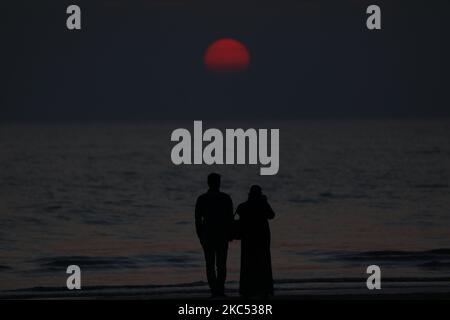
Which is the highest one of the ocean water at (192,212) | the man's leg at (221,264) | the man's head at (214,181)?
the ocean water at (192,212)

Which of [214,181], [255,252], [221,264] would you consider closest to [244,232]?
[255,252]

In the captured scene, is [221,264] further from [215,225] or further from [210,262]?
[215,225]

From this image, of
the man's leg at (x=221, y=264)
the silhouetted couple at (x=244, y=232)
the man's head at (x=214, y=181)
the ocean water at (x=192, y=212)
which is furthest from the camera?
the ocean water at (x=192, y=212)

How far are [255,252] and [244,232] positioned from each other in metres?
0.25

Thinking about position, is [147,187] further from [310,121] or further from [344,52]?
[310,121]

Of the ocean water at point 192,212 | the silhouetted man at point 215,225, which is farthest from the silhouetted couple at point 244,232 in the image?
the ocean water at point 192,212

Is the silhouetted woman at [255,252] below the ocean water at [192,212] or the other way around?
below

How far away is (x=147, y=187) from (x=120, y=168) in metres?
15.0

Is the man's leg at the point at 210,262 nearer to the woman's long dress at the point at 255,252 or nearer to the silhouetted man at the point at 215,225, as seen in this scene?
the silhouetted man at the point at 215,225

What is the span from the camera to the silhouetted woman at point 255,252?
43.9ft

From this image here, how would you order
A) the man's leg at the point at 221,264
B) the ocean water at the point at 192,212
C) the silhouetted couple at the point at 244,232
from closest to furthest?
1. the silhouetted couple at the point at 244,232
2. the man's leg at the point at 221,264
3. the ocean water at the point at 192,212

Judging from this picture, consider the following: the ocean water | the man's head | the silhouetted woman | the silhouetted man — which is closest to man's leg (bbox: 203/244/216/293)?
the silhouetted man

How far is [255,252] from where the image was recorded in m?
13.5

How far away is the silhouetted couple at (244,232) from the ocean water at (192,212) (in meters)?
1.92
